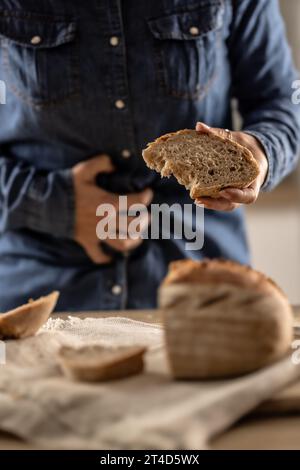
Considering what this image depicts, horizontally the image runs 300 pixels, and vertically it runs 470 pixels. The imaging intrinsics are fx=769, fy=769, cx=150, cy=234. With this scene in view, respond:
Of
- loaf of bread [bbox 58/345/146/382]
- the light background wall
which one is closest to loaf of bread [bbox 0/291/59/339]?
loaf of bread [bbox 58/345/146/382]

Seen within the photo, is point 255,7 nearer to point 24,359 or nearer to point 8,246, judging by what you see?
point 8,246

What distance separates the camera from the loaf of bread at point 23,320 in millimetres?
907

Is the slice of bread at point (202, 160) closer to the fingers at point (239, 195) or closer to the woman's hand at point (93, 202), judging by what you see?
the fingers at point (239, 195)

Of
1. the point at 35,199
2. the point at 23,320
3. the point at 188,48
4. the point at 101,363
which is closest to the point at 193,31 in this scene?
the point at 188,48

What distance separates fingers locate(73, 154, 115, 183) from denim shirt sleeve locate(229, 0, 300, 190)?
25cm

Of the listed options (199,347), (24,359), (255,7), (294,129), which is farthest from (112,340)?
(255,7)

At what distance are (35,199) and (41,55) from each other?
0.79 feet

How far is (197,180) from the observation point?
0.95 m

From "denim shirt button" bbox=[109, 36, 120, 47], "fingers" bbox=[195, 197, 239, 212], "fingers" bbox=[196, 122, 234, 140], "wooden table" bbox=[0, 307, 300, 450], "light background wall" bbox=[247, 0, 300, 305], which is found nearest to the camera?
"wooden table" bbox=[0, 307, 300, 450]

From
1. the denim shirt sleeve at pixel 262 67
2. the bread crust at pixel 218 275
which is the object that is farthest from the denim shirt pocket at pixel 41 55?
the bread crust at pixel 218 275

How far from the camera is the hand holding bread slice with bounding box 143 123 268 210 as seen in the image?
91 centimetres

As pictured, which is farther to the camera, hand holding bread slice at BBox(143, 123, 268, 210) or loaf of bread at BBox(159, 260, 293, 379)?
hand holding bread slice at BBox(143, 123, 268, 210)

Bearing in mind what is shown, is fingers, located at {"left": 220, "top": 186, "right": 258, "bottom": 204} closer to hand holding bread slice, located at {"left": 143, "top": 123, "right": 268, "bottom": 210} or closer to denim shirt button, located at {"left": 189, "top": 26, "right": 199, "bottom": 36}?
hand holding bread slice, located at {"left": 143, "top": 123, "right": 268, "bottom": 210}

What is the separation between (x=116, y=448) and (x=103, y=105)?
0.74 meters
